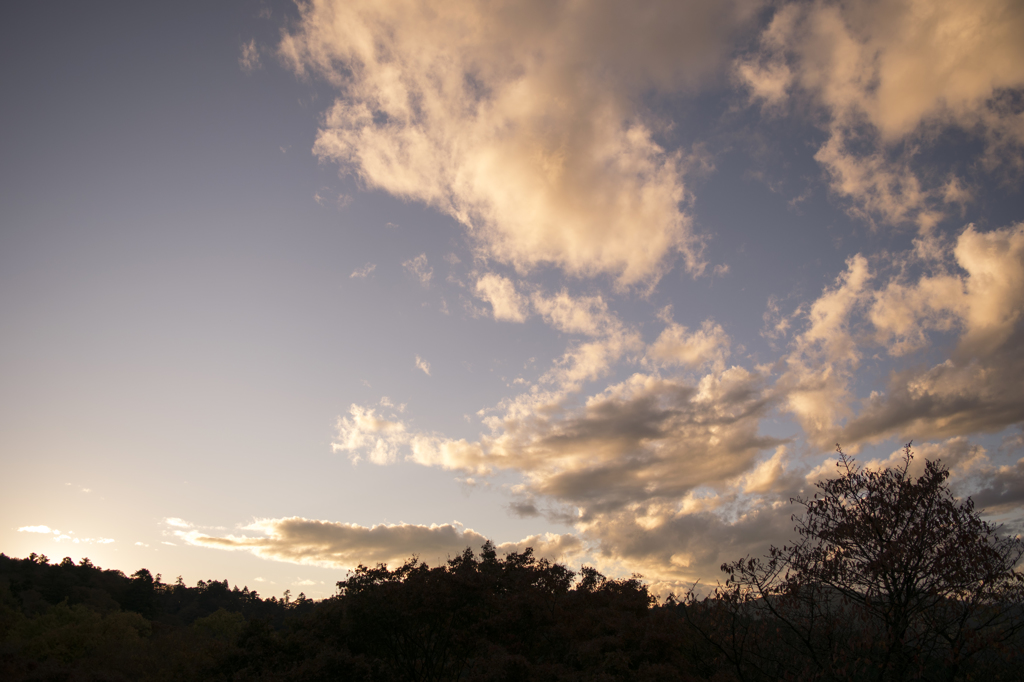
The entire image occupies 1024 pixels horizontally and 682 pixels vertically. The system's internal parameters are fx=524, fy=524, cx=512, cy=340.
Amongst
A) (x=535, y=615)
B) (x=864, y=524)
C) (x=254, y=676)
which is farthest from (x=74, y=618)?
(x=864, y=524)

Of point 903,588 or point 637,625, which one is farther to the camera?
point 637,625

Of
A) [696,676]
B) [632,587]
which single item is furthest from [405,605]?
[632,587]

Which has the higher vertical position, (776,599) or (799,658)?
(776,599)

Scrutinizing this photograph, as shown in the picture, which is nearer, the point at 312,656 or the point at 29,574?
the point at 312,656

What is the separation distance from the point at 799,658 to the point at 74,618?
73.7 metres

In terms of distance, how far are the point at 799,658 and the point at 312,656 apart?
73.1 feet

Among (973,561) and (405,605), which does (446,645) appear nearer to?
(405,605)

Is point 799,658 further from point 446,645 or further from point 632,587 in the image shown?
point 632,587

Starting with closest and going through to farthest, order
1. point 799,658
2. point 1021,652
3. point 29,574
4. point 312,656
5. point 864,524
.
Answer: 1. point 1021,652
2. point 864,524
3. point 799,658
4. point 312,656
5. point 29,574

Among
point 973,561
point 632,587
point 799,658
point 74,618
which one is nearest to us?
point 973,561

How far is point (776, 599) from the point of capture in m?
15.1

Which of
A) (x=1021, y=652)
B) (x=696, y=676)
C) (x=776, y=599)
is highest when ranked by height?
(x=776, y=599)

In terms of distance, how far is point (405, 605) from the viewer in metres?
27.0

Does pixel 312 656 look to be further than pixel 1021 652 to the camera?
Yes
